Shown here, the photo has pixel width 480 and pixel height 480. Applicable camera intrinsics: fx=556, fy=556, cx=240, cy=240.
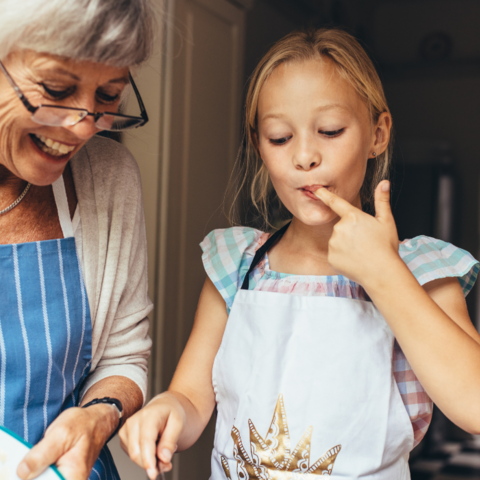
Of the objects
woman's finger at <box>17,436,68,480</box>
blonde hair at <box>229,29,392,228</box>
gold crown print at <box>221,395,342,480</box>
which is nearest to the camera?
woman's finger at <box>17,436,68,480</box>

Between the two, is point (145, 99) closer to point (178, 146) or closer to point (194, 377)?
point (178, 146)

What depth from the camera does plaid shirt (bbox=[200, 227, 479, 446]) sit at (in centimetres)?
97

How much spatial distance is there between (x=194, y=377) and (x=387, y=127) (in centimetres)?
Answer: 62

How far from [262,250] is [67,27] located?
56 centimetres

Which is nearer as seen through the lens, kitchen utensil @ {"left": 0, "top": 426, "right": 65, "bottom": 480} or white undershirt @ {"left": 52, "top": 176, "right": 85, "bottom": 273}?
kitchen utensil @ {"left": 0, "top": 426, "right": 65, "bottom": 480}

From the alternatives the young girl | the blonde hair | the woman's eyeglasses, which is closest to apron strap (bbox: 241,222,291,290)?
the young girl

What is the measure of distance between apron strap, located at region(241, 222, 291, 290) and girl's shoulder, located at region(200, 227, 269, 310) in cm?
2

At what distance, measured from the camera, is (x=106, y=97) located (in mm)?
891

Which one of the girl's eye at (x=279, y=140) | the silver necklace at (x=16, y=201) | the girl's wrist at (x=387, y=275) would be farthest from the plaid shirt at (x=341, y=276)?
the silver necklace at (x=16, y=201)

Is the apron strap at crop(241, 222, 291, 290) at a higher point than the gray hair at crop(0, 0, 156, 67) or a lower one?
lower

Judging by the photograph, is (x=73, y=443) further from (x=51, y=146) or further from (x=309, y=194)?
(x=309, y=194)

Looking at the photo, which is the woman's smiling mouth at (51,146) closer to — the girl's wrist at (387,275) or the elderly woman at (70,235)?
the elderly woman at (70,235)

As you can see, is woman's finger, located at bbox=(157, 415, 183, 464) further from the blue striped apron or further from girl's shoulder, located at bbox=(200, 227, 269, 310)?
girl's shoulder, located at bbox=(200, 227, 269, 310)

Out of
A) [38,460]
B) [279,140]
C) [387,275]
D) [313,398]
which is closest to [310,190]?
[279,140]
